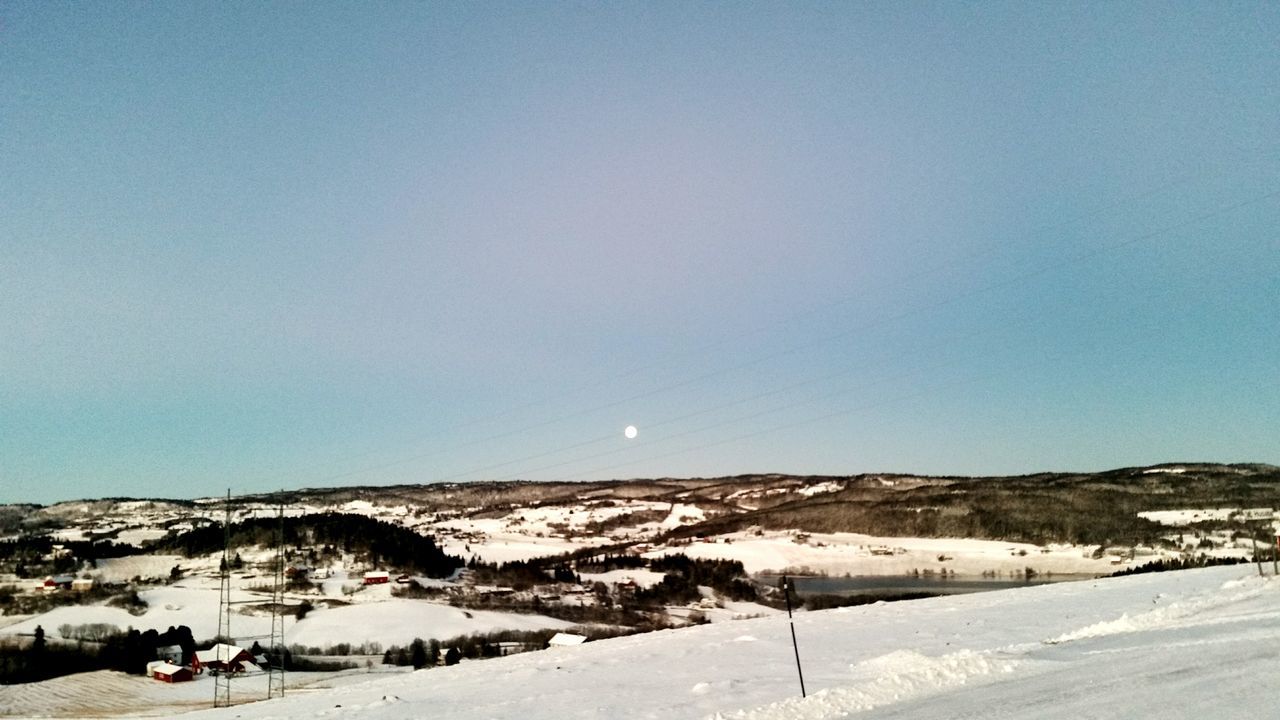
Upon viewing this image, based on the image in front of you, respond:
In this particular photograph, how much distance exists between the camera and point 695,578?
74750 mm

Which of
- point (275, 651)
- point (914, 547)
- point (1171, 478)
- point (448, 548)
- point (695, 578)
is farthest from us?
point (448, 548)

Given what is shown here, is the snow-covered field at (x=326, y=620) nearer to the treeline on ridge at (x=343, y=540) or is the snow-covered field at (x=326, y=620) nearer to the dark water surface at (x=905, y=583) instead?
the treeline on ridge at (x=343, y=540)

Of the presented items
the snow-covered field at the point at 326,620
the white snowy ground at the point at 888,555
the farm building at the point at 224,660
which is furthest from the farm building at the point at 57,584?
the white snowy ground at the point at 888,555

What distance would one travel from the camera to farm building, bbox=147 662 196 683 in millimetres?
51250

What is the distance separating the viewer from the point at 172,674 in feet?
168

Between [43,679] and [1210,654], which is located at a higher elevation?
[1210,654]

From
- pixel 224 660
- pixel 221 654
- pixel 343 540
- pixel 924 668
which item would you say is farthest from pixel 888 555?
pixel 924 668

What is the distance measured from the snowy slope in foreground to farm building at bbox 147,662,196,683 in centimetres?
2822

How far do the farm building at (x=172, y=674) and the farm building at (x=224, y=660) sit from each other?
0.92 meters

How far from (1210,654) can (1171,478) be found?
108930 millimetres

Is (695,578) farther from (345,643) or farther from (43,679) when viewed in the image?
(43,679)

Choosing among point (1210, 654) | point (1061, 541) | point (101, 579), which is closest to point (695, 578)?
point (1061, 541)

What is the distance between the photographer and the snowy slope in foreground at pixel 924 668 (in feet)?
45.3

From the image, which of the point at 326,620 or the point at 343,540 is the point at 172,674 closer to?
the point at 326,620
